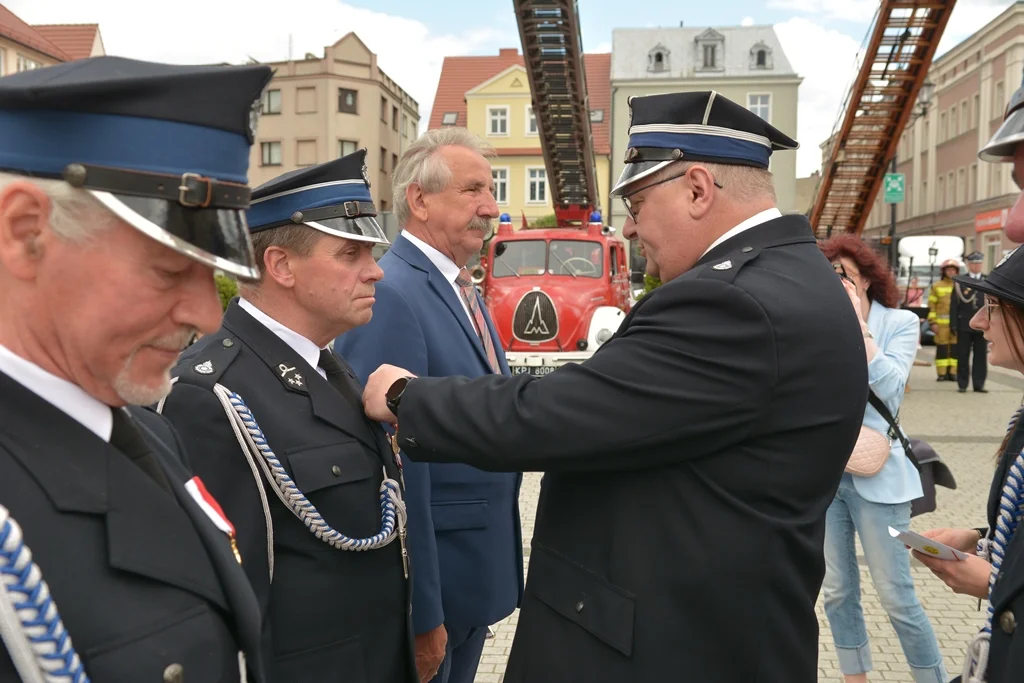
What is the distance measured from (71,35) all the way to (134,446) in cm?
5118

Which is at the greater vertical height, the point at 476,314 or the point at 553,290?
the point at 476,314

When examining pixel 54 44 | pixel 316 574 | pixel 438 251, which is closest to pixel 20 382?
pixel 316 574

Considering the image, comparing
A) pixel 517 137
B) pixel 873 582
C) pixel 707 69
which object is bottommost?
pixel 873 582

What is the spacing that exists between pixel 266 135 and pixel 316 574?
49.0 metres

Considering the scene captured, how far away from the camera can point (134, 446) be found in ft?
4.47

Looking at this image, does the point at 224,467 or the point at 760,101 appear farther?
the point at 760,101

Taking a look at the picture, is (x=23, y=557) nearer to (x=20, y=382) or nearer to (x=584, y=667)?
(x=20, y=382)

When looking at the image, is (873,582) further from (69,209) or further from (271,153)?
(271,153)

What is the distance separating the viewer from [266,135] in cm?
4822

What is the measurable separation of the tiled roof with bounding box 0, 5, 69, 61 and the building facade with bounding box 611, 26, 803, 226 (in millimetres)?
26511

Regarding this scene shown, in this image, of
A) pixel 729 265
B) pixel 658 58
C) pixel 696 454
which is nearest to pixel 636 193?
pixel 729 265

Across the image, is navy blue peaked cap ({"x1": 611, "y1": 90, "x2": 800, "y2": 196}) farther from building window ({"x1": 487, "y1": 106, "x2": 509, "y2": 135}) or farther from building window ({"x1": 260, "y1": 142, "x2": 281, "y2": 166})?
Answer: building window ({"x1": 487, "y1": 106, "x2": 509, "y2": 135})

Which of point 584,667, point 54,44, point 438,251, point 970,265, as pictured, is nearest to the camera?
point 584,667

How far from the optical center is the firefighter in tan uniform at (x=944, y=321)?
595 inches
